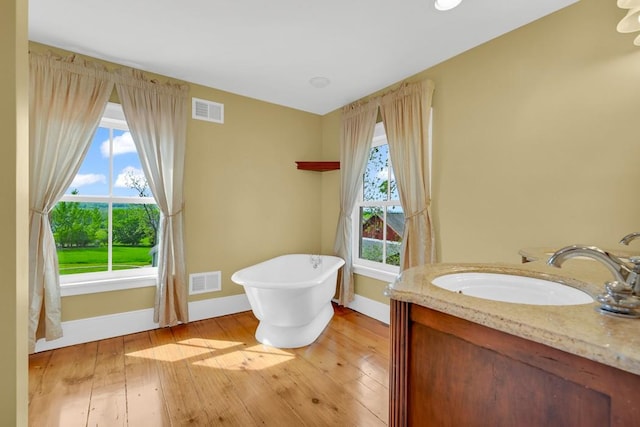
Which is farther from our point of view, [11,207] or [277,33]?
[277,33]

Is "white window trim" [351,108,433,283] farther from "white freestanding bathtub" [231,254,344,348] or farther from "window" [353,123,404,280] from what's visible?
"white freestanding bathtub" [231,254,344,348]

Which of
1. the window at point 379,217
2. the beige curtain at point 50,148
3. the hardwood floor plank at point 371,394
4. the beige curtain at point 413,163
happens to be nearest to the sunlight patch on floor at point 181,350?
the beige curtain at point 50,148

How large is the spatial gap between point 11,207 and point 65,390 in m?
1.72

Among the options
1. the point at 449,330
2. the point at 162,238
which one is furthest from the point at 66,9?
the point at 449,330

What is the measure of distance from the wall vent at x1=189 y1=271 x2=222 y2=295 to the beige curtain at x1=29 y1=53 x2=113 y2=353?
1.04 metres

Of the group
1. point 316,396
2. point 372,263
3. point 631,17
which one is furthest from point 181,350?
point 631,17

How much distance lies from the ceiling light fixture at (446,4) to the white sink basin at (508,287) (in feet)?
5.51

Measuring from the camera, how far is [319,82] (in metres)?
2.94

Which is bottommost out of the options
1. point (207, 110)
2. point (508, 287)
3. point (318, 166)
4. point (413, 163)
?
point (508, 287)

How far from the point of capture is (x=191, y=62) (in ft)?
8.48

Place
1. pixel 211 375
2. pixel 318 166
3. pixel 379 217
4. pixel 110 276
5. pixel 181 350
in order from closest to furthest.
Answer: pixel 211 375 → pixel 181 350 → pixel 110 276 → pixel 379 217 → pixel 318 166

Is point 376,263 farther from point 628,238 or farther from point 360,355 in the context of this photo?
point 628,238

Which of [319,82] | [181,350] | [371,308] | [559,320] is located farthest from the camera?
[371,308]

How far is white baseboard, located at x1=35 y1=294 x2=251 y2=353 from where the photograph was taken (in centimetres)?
242
